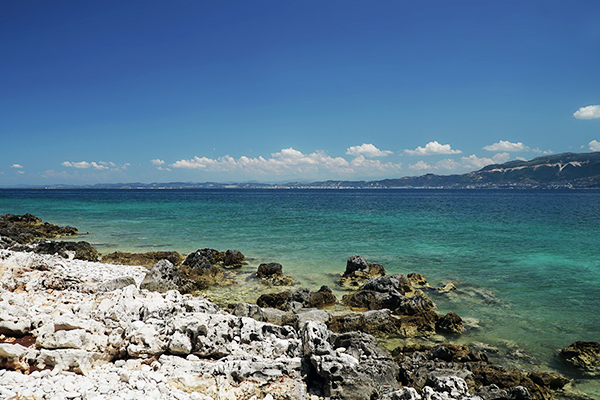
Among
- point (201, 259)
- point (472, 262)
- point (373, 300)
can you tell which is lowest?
point (472, 262)

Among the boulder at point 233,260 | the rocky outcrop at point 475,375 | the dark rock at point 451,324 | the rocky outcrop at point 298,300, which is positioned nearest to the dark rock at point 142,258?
the boulder at point 233,260

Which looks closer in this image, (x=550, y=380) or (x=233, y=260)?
(x=550, y=380)

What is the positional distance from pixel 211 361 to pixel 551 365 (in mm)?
8542

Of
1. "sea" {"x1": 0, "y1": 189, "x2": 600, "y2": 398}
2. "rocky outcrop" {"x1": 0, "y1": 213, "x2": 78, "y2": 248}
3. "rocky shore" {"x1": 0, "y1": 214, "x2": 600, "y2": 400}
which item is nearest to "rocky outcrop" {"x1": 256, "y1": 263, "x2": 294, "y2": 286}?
"sea" {"x1": 0, "y1": 189, "x2": 600, "y2": 398}

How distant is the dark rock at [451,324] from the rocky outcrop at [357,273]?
485 cm

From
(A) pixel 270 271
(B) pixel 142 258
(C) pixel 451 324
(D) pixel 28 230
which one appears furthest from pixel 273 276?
(D) pixel 28 230

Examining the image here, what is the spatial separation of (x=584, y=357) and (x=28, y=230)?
34226 millimetres

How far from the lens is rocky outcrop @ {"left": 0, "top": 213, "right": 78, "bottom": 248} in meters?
23.9

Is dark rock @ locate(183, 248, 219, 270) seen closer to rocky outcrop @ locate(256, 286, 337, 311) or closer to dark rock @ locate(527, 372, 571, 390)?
rocky outcrop @ locate(256, 286, 337, 311)

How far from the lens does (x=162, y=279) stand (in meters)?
13.3

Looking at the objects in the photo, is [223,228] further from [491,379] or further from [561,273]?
[491,379]

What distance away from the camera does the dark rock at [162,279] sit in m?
12.6

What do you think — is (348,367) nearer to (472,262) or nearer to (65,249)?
(472,262)

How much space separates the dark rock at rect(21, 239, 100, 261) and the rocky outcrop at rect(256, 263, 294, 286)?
998cm
